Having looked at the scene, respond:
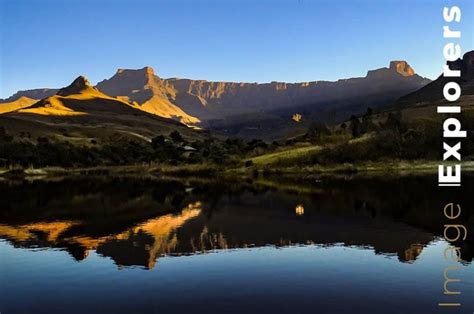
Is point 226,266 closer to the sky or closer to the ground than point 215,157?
closer to the ground

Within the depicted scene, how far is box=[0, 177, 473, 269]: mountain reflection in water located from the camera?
41.5 metres

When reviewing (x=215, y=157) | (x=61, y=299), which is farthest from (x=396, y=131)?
(x=61, y=299)

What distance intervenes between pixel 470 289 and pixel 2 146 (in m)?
162

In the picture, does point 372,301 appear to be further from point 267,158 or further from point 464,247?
point 267,158

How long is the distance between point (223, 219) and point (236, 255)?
19.0 m

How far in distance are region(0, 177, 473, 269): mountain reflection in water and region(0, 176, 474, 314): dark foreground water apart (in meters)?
0.17

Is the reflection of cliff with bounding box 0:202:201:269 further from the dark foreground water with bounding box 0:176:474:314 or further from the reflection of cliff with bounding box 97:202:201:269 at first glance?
the dark foreground water with bounding box 0:176:474:314

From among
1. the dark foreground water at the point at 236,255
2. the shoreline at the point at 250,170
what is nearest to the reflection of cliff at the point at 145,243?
the dark foreground water at the point at 236,255

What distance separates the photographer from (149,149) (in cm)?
18362

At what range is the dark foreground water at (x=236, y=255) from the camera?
26141 mm

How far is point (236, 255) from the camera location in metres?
37.9

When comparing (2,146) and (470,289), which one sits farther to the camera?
(2,146)

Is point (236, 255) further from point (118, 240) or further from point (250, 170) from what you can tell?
point (250, 170)

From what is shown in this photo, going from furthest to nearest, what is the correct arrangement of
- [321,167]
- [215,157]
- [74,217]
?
[215,157]
[321,167]
[74,217]
